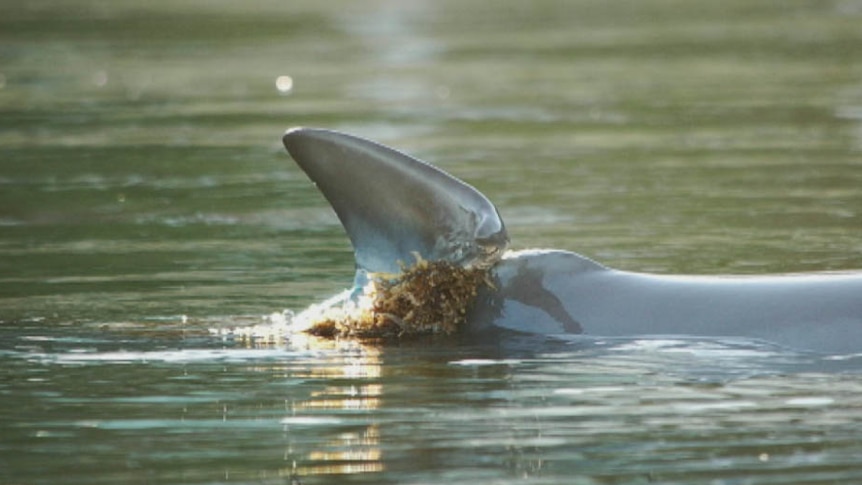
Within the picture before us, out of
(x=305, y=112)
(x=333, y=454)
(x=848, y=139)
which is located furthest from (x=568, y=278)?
(x=305, y=112)

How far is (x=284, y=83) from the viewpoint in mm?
25156

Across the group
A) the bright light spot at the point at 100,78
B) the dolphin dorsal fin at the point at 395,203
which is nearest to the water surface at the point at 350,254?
the bright light spot at the point at 100,78

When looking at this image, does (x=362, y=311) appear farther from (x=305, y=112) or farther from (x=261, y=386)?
(x=305, y=112)

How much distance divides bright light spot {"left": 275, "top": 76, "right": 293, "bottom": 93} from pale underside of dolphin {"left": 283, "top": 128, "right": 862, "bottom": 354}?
15.6m

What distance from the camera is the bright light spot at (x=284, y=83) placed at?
24469mm

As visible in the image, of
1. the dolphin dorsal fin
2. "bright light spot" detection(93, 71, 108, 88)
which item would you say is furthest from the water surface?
the dolphin dorsal fin

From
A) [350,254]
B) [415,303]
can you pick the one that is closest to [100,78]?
[350,254]

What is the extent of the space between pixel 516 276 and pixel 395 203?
0.56 m

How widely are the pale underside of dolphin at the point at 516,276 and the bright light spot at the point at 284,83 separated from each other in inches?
613

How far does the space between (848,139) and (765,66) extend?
746 cm

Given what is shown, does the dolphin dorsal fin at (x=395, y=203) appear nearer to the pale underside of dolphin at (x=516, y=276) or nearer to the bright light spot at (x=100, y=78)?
the pale underside of dolphin at (x=516, y=276)

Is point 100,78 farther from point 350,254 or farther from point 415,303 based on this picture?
point 415,303

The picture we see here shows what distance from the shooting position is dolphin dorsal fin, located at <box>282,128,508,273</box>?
8617mm

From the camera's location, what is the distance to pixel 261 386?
8.41 metres
